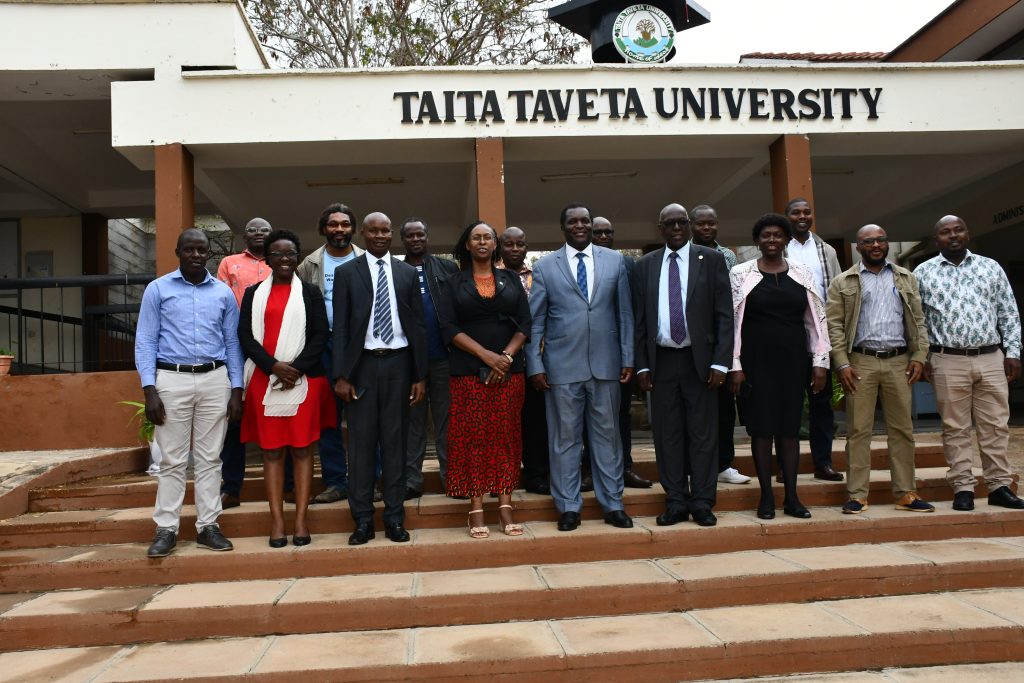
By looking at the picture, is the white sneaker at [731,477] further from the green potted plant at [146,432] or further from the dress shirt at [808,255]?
the green potted plant at [146,432]

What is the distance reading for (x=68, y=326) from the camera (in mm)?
10383

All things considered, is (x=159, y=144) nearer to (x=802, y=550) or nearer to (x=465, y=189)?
(x=465, y=189)

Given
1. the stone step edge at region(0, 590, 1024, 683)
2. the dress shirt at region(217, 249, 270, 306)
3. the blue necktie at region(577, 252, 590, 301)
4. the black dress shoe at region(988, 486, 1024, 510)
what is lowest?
the stone step edge at region(0, 590, 1024, 683)

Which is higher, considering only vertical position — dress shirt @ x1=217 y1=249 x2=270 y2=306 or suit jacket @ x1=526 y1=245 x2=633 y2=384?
dress shirt @ x1=217 y1=249 x2=270 y2=306

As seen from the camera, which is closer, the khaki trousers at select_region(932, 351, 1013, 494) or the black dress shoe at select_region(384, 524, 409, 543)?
the black dress shoe at select_region(384, 524, 409, 543)

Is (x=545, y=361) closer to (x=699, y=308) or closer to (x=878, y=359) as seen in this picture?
(x=699, y=308)

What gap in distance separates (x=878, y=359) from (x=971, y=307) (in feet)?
2.13

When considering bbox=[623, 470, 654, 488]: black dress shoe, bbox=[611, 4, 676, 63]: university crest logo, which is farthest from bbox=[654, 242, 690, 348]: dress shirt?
bbox=[611, 4, 676, 63]: university crest logo

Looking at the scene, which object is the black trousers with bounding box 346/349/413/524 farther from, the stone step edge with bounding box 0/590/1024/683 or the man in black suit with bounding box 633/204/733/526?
the man in black suit with bounding box 633/204/733/526

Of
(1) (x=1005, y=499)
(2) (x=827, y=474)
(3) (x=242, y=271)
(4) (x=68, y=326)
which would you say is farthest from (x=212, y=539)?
(4) (x=68, y=326)

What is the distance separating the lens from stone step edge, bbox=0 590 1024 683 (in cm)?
303

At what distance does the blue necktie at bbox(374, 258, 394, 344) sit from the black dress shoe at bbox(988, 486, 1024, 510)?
3717mm

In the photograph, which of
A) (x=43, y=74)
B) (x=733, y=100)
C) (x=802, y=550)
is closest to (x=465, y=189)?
(x=733, y=100)

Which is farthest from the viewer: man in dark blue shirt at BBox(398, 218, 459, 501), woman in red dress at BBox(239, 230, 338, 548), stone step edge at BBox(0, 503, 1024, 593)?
man in dark blue shirt at BBox(398, 218, 459, 501)
